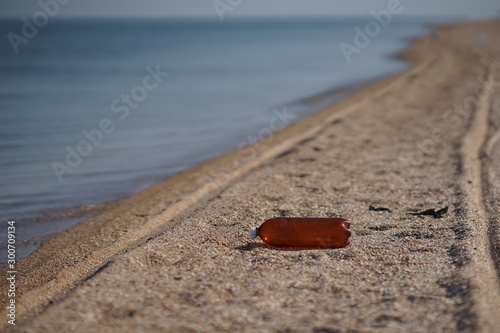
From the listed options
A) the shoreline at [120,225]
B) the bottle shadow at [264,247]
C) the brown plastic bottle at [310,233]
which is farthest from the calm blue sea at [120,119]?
the brown plastic bottle at [310,233]

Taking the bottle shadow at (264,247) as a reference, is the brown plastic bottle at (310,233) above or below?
above

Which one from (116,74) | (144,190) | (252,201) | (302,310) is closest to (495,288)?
(302,310)

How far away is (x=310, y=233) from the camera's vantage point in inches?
163

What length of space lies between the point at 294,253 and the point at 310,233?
240mm

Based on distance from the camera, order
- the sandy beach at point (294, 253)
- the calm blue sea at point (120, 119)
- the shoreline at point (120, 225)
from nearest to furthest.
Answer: the sandy beach at point (294, 253)
the shoreline at point (120, 225)
the calm blue sea at point (120, 119)

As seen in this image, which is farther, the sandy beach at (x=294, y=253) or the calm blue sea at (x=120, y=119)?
the calm blue sea at (x=120, y=119)

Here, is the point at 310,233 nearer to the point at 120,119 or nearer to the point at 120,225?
the point at 120,225

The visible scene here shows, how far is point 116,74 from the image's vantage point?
72.3ft

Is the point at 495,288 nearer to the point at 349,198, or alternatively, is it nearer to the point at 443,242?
the point at 443,242

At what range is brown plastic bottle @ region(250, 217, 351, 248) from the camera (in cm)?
412

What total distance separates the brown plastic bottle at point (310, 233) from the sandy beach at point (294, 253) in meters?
0.11

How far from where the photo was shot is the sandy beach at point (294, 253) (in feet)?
9.88

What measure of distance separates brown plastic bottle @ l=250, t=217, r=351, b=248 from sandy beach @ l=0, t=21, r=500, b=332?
0.11m

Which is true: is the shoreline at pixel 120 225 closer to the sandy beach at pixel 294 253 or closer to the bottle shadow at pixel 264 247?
the sandy beach at pixel 294 253
